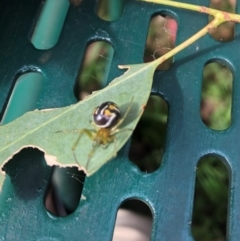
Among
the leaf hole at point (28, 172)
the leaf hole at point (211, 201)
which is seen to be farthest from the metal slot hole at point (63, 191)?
the leaf hole at point (211, 201)

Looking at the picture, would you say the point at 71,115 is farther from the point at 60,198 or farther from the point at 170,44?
the point at 170,44

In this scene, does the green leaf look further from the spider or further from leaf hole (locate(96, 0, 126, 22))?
leaf hole (locate(96, 0, 126, 22))

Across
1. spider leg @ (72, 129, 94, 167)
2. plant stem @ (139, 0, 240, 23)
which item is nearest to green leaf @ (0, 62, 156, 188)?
spider leg @ (72, 129, 94, 167)

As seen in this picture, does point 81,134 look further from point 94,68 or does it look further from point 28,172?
point 94,68

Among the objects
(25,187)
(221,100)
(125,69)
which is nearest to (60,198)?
(25,187)

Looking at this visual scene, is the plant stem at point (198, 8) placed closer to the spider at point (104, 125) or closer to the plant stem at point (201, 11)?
the plant stem at point (201, 11)

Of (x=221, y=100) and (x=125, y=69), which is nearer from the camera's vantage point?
(x=125, y=69)

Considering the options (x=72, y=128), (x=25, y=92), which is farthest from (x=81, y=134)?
(x=25, y=92)
